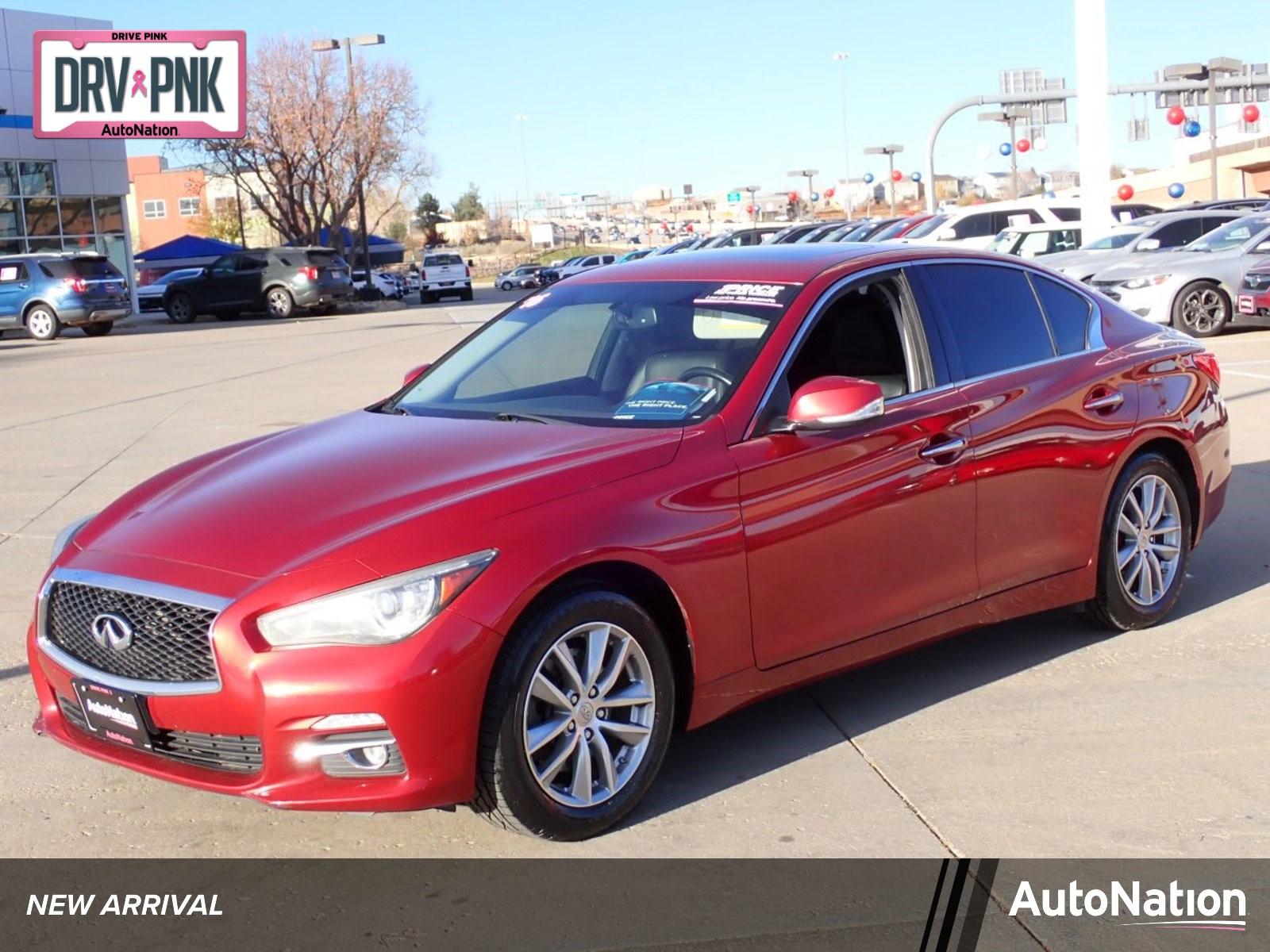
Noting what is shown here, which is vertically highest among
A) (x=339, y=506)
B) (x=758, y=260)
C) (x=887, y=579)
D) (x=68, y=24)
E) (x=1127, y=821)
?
(x=68, y=24)

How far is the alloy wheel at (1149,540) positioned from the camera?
5945 mm

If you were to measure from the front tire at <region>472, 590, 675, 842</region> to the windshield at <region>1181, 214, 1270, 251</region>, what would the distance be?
54.0 ft

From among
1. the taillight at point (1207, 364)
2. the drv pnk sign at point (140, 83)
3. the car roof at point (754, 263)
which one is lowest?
the taillight at point (1207, 364)

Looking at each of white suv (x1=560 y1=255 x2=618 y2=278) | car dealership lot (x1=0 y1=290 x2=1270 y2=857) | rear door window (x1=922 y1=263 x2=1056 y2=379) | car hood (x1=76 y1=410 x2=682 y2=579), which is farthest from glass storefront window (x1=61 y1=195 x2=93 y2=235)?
rear door window (x1=922 y1=263 x2=1056 y2=379)

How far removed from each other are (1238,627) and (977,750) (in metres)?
1.91

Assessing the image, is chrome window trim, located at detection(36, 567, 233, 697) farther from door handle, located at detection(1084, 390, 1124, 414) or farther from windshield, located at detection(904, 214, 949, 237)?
windshield, located at detection(904, 214, 949, 237)

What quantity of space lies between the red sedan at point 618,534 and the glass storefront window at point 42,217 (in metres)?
37.1

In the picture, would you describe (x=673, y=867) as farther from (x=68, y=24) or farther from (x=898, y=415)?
(x=68, y=24)

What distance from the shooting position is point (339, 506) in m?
4.18

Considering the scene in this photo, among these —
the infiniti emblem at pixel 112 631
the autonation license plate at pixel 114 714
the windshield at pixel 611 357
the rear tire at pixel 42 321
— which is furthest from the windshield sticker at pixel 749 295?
the rear tire at pixel 42 321

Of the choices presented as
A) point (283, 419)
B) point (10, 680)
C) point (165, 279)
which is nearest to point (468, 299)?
point (165, 279)

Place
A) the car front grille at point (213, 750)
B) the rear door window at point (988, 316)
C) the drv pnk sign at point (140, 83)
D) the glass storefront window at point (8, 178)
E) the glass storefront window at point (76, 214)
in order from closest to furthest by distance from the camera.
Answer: the car front grille at point (213, 750) → the rear door window at point (988, 316) → the drv pnk sign at point (140, 83) → the glass storefront window at point (8, 178) → the glass storefront window at point (76, 214)

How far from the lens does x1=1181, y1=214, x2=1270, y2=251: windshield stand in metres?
18.8

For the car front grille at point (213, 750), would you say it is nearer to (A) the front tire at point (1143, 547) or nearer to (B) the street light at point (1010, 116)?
(A) the front tire at point (1143, 547)
